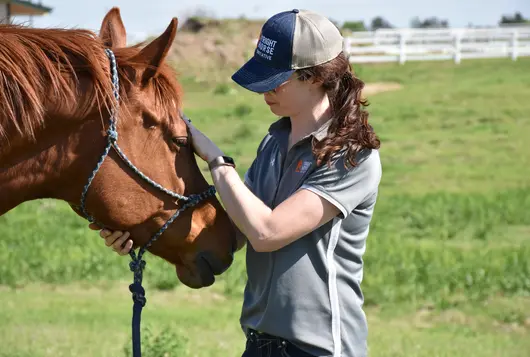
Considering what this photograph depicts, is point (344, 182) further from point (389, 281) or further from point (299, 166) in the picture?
point (389, 281)

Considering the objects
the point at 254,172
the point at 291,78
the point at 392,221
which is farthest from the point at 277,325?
the point at 392,221

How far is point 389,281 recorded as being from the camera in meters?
7.70

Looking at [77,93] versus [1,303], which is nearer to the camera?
[77,93]

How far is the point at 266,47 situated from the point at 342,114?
0.34 metres

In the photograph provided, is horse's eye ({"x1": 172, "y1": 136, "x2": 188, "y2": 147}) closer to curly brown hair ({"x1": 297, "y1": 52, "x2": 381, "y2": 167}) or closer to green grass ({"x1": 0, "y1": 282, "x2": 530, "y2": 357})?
curly brown hair ({"x1": 297, "y1": 52, "x2": 381, "y2": 167})

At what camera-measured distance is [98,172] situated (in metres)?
2.89

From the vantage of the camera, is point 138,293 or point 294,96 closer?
point 294,96

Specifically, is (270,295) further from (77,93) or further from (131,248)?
(77,93)

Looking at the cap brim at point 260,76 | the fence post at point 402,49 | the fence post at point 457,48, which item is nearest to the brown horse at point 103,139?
the cap brim at point 260,76

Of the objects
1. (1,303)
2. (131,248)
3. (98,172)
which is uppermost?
(98,172)

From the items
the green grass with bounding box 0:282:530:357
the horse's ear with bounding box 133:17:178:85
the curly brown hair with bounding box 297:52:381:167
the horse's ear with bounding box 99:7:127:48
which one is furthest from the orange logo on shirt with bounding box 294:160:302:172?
the green grass with bounding box 0:282:530:357

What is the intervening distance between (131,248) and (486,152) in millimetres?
12869

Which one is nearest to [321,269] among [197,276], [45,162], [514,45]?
[197,276]

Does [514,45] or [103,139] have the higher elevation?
[514,45]
